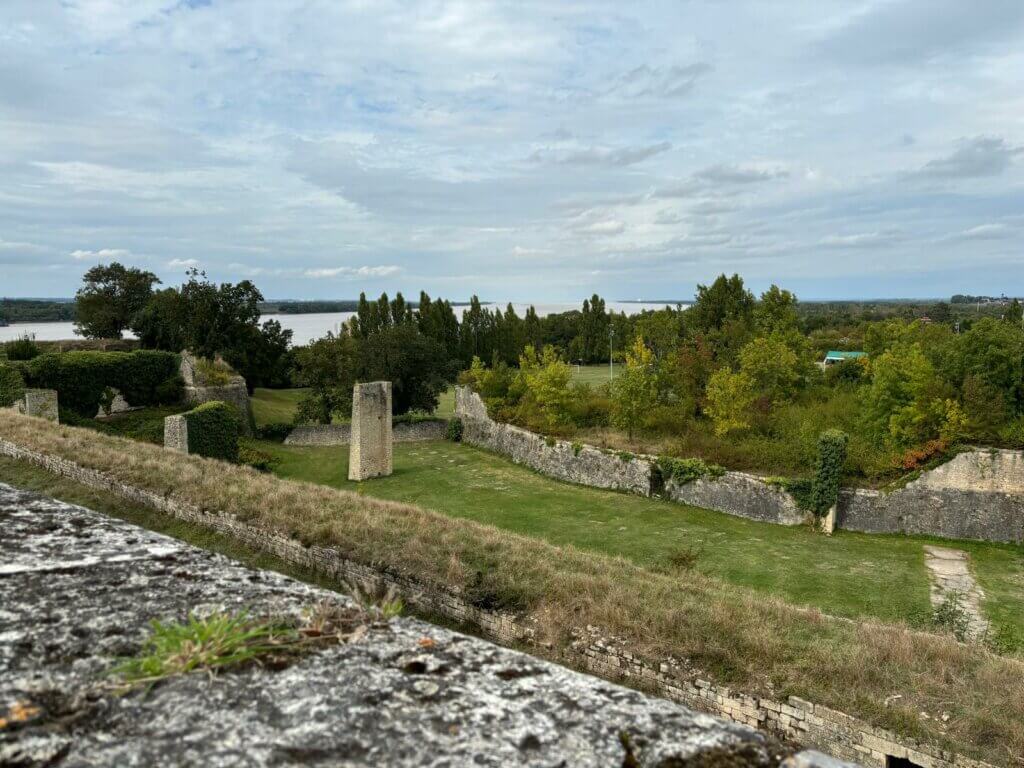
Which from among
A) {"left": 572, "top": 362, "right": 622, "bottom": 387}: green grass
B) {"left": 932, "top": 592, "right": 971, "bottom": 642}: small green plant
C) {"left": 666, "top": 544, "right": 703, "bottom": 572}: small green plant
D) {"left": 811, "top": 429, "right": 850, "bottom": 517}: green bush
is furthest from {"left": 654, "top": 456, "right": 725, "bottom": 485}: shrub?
{"left": 572, "top": 362, "right": 622, "bottom": 387}: green grass

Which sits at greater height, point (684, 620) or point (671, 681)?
point (684, 620)

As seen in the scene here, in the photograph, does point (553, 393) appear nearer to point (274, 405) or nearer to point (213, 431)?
point (213, 431)

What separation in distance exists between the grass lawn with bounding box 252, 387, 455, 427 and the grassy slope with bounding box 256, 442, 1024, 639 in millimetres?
9500

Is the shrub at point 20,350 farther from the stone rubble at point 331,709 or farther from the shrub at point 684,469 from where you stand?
the stone rubble at point 331,709

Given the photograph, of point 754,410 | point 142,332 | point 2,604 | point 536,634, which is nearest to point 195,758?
point 2,604

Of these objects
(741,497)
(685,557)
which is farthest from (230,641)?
(741,497)

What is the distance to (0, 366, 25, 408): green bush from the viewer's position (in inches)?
819

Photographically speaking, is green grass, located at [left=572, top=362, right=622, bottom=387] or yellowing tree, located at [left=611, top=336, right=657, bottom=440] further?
green grass, located at [left=572, top=362, right=622, bottom=387]

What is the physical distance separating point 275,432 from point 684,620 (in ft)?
92.3

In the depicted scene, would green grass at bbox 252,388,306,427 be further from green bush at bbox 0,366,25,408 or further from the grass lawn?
green bush at bbox 0,366,25,408

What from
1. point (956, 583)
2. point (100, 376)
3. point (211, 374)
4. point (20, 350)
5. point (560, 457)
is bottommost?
point (956, 583)

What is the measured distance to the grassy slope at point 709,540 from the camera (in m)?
13.1

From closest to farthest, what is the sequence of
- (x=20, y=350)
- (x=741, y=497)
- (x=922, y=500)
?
1. (x=922, y=500)
2. (x=741, y=497)
3. (x=20, y=350)

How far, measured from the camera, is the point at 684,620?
5.23 meters
